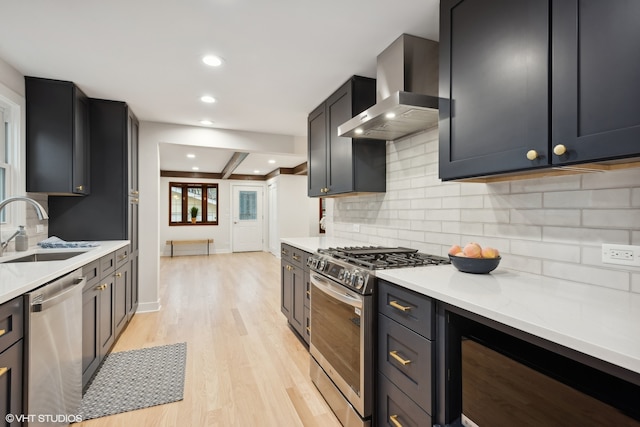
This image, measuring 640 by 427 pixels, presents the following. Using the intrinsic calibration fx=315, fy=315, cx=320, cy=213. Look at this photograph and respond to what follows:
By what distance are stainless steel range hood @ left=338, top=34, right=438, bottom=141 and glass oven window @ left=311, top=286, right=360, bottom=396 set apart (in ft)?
3.98

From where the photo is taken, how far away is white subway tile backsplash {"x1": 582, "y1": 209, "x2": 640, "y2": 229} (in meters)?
1.20

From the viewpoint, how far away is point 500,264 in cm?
172

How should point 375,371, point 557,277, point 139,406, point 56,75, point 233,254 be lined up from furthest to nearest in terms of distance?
point 233,254 < point 56,75 < point 139,406 < point 375,371 < point 557,277

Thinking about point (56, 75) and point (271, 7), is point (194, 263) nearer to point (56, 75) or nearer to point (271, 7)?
point (56, 75)

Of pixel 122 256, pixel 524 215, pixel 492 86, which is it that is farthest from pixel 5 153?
pixel 524 215

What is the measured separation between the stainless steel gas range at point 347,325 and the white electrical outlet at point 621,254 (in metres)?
0.75

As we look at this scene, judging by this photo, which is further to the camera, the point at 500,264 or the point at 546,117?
the point at 500,264

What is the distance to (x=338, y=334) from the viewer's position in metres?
1.95

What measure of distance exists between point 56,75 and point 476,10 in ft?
10.7

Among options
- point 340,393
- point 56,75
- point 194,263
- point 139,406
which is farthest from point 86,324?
point 194,263

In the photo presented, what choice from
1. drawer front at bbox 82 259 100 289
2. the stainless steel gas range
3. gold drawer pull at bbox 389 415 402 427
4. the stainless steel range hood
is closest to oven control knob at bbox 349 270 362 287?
the stainless steel gas range

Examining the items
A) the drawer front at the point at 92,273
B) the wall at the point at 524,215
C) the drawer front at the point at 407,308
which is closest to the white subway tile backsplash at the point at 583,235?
the wall at the point at 524,215

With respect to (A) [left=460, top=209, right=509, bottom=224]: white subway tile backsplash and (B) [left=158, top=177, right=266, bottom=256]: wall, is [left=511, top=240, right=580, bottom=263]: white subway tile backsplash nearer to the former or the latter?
(A) [left=460, top=209, right=509, bottom=224]: white subway tile backsplash

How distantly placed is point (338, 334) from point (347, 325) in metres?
0.15
